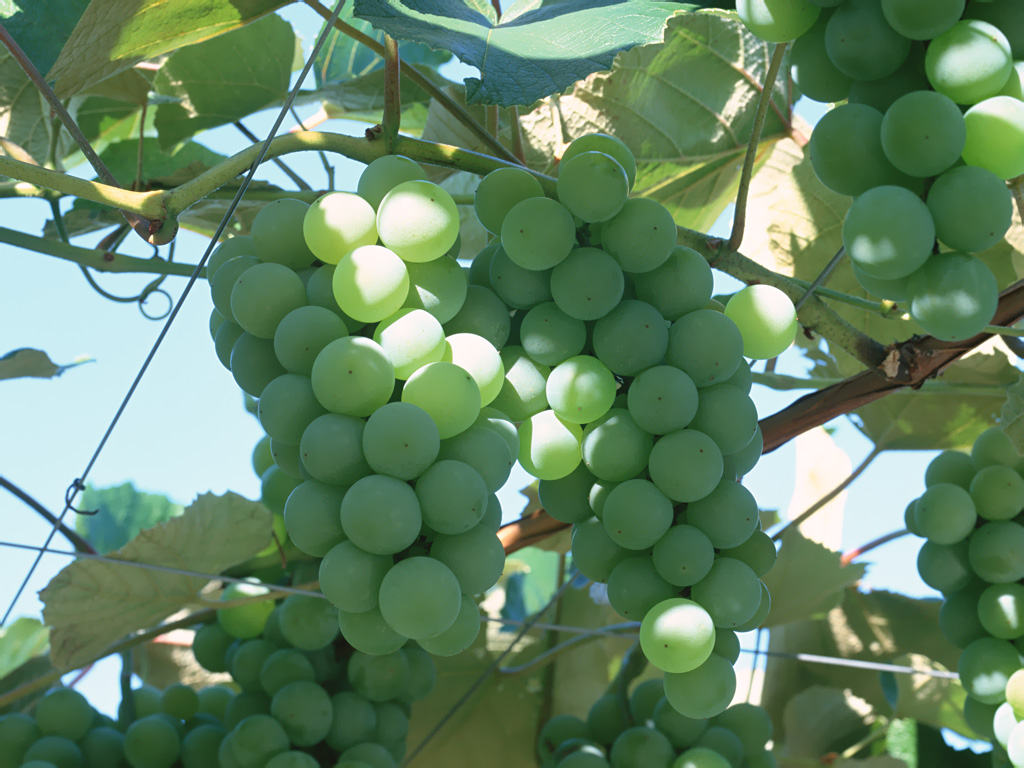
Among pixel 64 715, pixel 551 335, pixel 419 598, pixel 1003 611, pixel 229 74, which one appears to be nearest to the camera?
pixel 419 598

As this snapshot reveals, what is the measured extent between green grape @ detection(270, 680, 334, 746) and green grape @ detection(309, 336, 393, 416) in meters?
0.41

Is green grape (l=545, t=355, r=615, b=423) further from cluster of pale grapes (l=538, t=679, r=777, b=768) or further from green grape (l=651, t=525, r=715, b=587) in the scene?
cluster of pale grapes (l=538, t=679, r=777, b=768)

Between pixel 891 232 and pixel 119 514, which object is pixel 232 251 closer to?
pixel 891 232

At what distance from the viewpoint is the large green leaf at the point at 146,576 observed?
0.82m

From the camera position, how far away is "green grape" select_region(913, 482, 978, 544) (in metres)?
0.73

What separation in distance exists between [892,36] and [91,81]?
546mm

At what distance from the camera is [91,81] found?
635 millimetres

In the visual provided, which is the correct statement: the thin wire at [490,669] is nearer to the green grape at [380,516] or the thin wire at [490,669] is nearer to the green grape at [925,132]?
the green grape at [380,516]

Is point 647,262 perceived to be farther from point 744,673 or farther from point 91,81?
point 744,673

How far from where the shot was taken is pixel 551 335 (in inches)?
19.4

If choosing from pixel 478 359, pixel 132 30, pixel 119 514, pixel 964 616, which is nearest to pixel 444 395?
pixel 478 359

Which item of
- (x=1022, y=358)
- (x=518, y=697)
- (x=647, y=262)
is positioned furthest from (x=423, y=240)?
(x=518, y=697)

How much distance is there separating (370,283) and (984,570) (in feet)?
1.92

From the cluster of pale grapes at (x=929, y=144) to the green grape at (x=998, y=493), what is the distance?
1.26 feet
